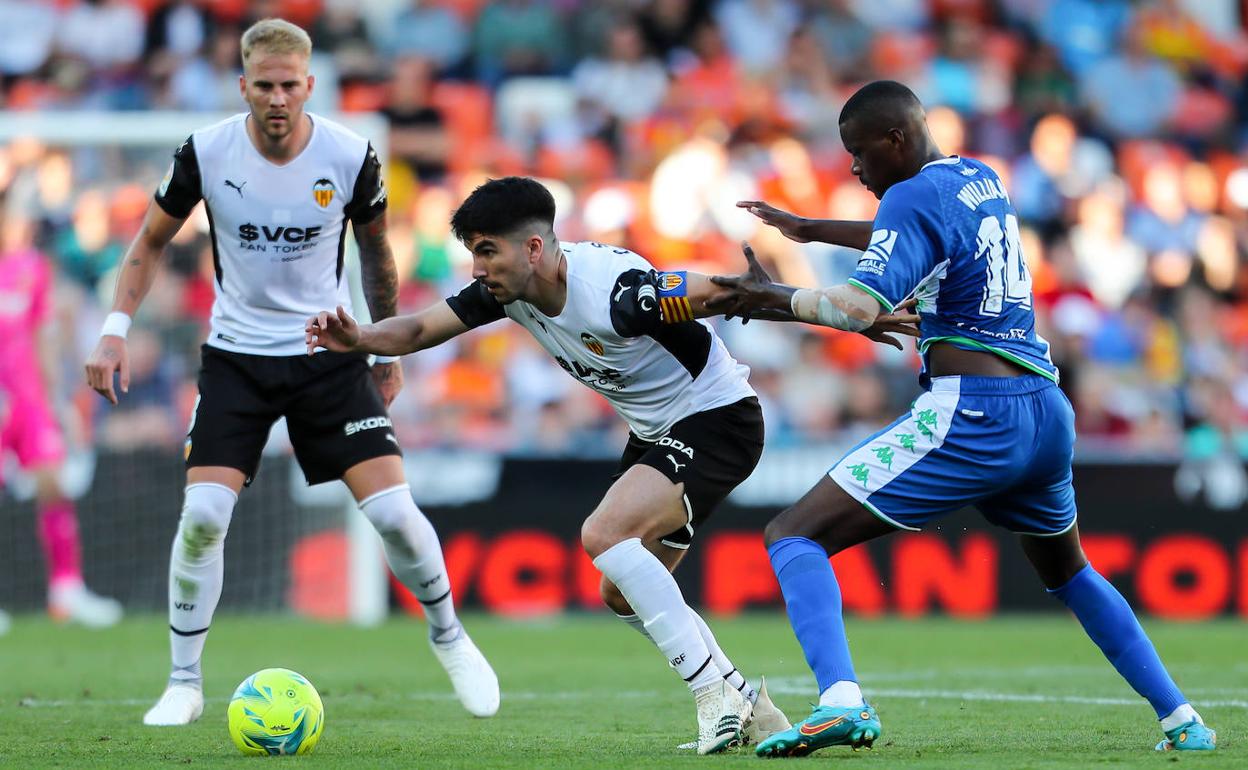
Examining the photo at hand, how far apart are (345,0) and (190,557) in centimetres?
1263

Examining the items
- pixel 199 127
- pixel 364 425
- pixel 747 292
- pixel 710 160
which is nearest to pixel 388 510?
pixel 364 425

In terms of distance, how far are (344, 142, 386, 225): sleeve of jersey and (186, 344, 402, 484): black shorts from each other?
592 millimetres

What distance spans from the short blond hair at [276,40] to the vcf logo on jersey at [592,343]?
1722 mm

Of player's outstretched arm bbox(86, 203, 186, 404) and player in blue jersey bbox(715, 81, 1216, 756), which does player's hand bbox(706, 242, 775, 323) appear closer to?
player in blue jersey bbox(715, 81, 1216, 756)

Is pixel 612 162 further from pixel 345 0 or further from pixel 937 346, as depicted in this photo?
pixel 937 346

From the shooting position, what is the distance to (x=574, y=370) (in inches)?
260

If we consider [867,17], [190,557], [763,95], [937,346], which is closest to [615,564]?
[937,346]

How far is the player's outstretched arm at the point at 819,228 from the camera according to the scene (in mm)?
6570

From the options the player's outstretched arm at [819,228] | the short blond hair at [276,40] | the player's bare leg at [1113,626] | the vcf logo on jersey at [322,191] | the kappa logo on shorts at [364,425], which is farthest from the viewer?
the kappa logo on shorts at [364,425]

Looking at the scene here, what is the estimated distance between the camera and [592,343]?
636cm

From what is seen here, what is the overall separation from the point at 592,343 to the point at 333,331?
89 centimetres

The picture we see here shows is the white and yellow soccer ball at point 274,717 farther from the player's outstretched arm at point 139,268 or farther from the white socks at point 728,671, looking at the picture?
the player's outstretched arm at point 139,268

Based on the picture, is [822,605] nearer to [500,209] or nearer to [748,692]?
[748,692]

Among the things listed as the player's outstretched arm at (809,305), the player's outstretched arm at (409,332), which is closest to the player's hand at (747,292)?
the player's outstretched arm at (809,305)
